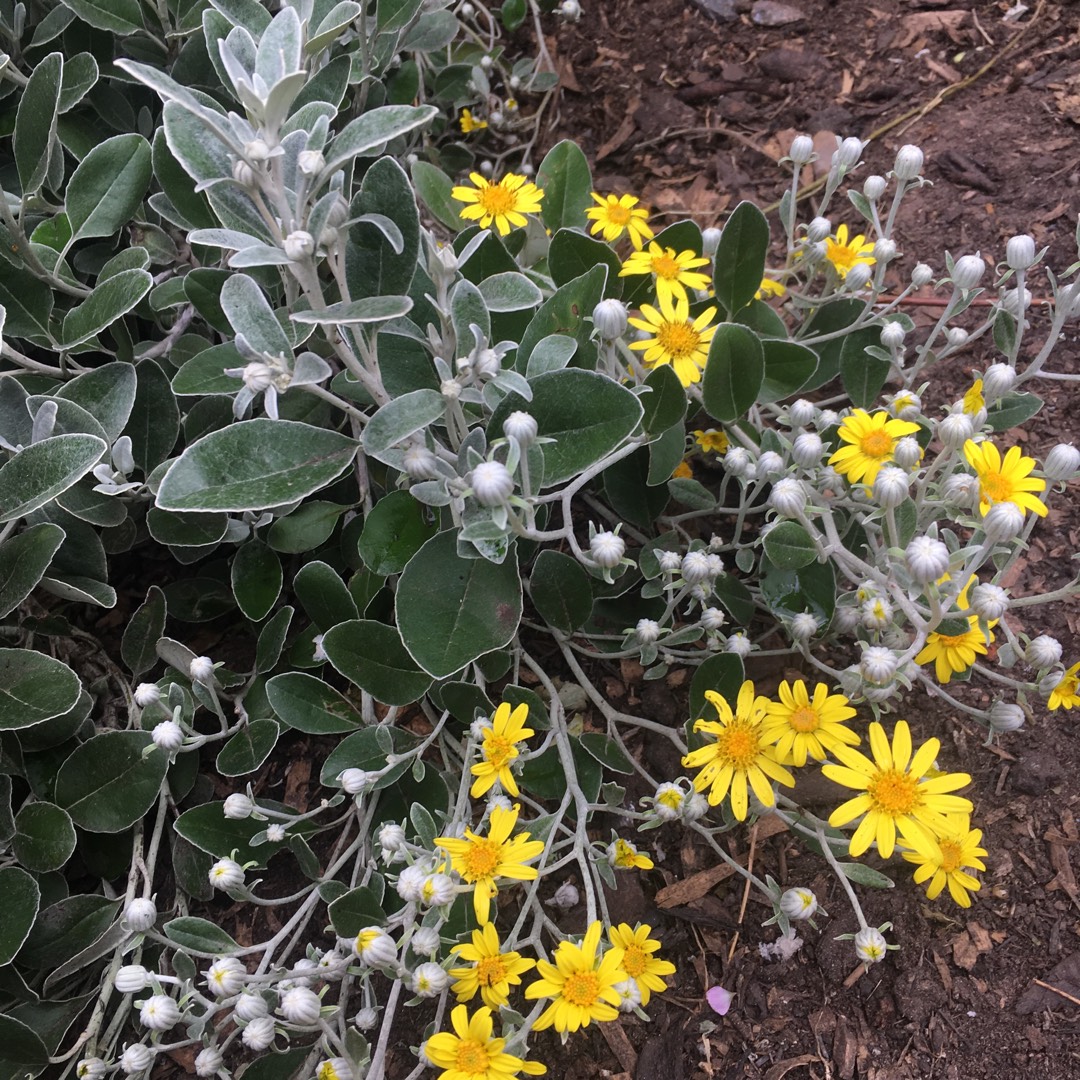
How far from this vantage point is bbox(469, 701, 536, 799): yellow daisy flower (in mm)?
1506

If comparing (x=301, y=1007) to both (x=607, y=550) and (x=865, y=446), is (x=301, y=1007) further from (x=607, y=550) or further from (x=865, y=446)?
(x=865, y=446)

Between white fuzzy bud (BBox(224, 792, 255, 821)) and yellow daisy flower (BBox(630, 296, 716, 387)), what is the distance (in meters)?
1.16

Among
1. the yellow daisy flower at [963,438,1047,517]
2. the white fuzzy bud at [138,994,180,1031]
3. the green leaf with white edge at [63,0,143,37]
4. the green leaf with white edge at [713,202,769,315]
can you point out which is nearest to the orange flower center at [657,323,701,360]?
the green leaf with white edge at [713,202,769,315]

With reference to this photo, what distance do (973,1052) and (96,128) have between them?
2.77 metres

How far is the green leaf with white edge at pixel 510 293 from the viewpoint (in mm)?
1511

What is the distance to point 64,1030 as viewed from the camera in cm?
162

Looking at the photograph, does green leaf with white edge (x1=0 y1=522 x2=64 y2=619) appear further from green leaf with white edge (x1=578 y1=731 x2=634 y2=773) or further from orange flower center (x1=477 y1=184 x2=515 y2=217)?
orange flower center (x1=477 y1=184 x2=515 y2=217)

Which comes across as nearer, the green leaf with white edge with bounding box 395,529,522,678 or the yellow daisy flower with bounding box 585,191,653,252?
the green leaf with white edge with bounding box 395,529,522,678

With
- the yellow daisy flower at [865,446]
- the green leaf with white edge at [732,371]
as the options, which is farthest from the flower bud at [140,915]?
the yellow daisy flower at [865,446]

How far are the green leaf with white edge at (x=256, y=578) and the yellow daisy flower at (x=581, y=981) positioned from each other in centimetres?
87

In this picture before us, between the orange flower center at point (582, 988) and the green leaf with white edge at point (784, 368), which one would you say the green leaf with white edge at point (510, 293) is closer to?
the green leaf with white edge at point (784, 368)

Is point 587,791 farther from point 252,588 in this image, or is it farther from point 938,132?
point 938,132

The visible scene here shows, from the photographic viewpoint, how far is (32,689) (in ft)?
5.14

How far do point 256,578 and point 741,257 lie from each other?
1215 millimetres
